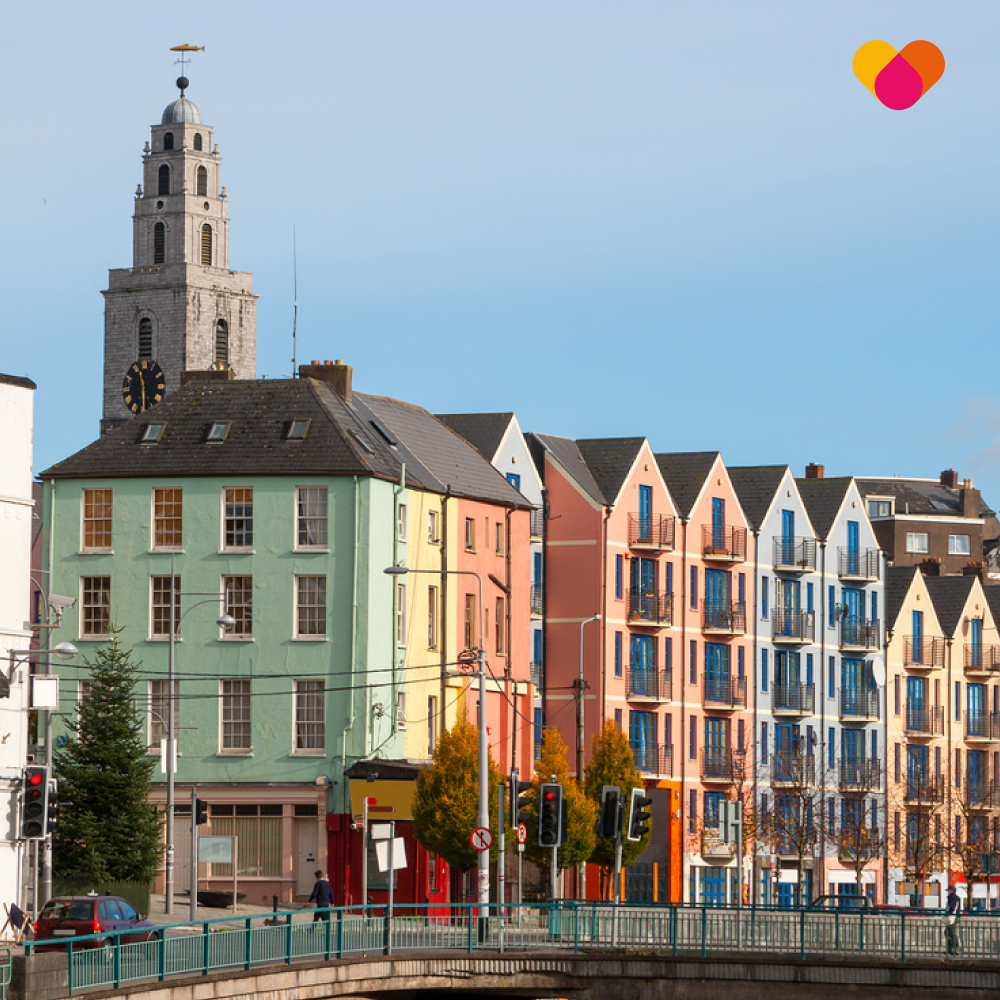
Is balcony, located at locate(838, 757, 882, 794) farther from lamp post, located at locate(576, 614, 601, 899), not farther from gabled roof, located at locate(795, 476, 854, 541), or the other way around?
lamp post, located at locate(576, 614, 601, 899)

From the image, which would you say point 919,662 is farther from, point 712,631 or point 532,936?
point 532,936

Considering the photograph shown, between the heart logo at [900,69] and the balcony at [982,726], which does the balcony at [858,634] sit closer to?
the balcony at [982,726]

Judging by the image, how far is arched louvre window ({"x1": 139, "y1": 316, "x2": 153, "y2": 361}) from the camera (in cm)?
16762

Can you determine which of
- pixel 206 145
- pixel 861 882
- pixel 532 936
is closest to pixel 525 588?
pixel 861 882

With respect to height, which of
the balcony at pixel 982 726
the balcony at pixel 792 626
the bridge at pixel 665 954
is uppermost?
the balcony at pixel 792 626

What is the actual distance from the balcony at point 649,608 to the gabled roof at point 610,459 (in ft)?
12.4

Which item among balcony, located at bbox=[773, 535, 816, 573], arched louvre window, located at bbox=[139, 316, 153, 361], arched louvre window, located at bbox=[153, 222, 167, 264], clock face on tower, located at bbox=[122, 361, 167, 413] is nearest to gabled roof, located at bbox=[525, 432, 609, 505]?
balcony, located at bbox=[773, 535, 816, 573]

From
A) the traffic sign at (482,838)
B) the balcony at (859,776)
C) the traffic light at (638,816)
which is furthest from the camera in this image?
the balcony at (859,776)

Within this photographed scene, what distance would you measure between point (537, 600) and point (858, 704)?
2017 cm

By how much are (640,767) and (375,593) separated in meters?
17.2

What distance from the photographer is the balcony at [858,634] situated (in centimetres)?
10169

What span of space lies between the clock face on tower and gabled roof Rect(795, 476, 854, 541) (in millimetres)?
68511

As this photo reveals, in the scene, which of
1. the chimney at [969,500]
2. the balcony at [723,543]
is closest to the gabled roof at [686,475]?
the balcony at [723,543]

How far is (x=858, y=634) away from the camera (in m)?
102
